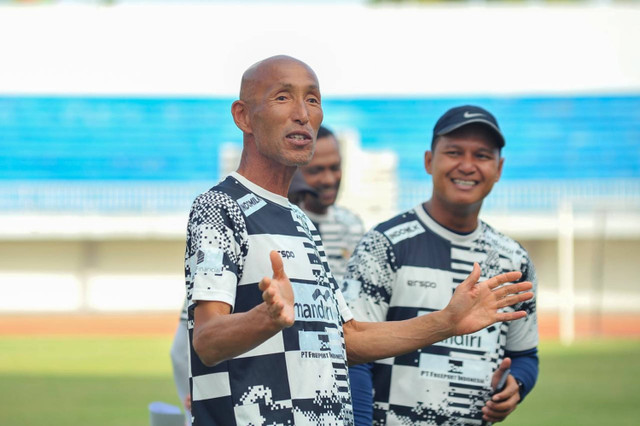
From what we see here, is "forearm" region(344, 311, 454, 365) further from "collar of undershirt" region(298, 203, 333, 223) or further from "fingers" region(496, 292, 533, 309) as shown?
"collar of undershirt" region(298, 203, 333, 223)

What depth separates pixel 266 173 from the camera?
9.91 feet

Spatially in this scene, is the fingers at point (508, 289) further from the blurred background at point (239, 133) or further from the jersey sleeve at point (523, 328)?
the blurred background at point (239, 133)

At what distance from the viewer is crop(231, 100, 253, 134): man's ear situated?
10.0 feet

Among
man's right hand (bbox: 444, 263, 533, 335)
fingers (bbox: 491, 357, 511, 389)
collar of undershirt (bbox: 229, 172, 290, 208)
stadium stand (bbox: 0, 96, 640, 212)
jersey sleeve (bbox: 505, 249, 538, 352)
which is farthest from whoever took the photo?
stadium stand (bbox: 0, 96, 640, 212)

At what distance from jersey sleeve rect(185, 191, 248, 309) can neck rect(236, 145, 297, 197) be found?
0.18m

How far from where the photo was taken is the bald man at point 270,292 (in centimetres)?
264

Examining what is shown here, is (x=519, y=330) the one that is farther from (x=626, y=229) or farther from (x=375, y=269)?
(x=626, y=229)

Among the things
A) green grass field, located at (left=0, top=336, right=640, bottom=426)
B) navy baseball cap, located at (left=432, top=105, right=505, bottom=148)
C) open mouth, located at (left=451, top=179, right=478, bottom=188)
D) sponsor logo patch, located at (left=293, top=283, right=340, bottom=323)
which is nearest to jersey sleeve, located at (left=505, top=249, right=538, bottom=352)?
open mouth, located at (left=451, top=179, right=478, bottom=188)

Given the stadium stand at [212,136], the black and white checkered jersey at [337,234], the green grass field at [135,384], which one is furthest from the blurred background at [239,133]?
the black and white checkered jersey at [337,234]

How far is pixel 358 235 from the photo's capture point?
21.5 ft

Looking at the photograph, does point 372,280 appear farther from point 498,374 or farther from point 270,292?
point 270,292

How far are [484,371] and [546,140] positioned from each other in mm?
28196

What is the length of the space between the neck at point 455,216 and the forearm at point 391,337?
93 cm

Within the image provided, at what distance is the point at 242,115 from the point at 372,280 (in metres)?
1.14
